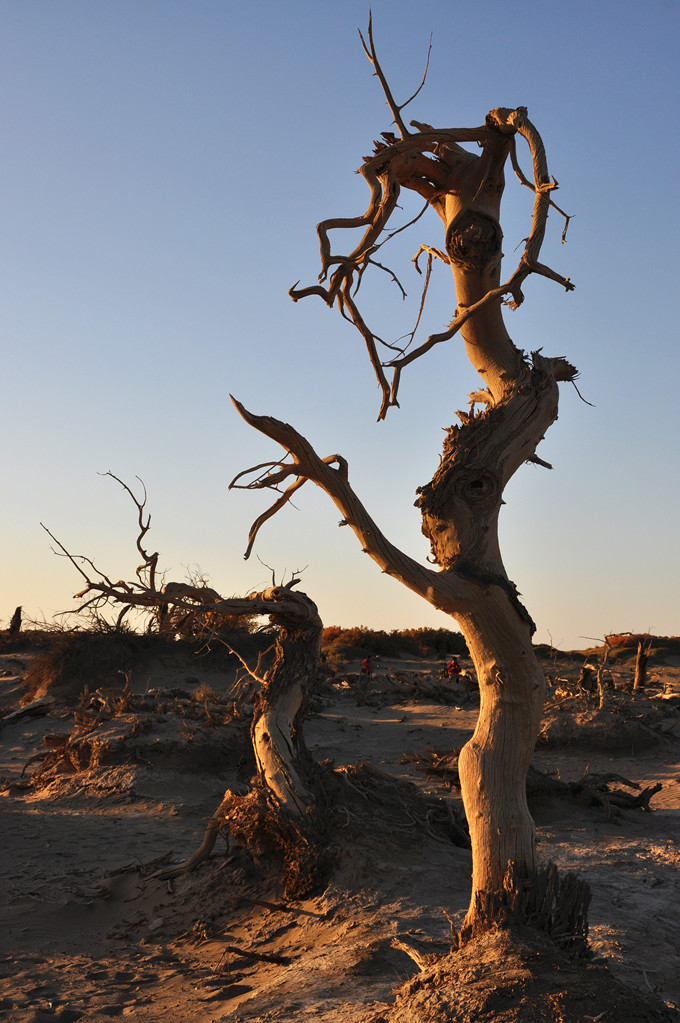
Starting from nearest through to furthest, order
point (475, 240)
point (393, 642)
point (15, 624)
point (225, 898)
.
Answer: point (475, 240) → point (225, 898) → point (15, 624) → point (393, 642)

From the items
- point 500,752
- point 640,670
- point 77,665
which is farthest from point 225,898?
point 640,670

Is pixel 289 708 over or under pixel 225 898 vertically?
over

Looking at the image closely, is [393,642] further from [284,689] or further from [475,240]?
[475,240]

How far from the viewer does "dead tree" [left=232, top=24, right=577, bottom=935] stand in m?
3.92

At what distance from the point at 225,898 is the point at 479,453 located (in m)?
4.40

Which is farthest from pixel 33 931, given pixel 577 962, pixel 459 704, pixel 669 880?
pixel 459 704

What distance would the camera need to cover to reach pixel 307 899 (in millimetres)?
5875

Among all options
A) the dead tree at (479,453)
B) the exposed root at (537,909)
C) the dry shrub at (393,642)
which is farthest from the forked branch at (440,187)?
the dry shrub at (393,642)

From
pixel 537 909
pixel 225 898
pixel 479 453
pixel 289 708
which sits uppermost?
pixel 479 453

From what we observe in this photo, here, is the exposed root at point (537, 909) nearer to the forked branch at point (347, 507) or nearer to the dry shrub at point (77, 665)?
the forked branch at point (347, 507)

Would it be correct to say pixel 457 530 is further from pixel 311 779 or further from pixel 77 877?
pixel 77 877

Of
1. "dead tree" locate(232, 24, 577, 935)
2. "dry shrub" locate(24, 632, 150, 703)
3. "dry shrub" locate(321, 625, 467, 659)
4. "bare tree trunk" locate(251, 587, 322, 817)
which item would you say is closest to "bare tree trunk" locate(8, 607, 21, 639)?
"dry shrub" locate(24, 632, 150, 703)

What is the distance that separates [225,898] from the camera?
246 inches

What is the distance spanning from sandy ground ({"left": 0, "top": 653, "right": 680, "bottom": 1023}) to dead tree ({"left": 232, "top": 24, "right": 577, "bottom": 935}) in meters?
1.09
